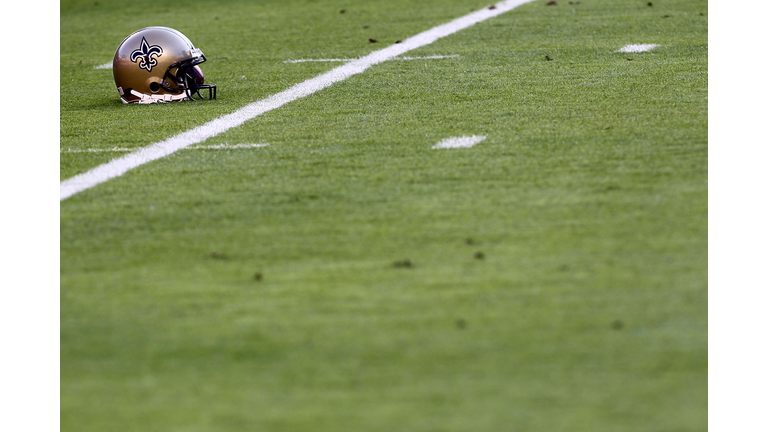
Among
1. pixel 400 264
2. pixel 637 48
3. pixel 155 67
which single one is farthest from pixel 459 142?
pixel 637 48

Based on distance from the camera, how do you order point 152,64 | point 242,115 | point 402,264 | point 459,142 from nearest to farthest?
point 402,264
point 459,142
point 242,115
point 152,64

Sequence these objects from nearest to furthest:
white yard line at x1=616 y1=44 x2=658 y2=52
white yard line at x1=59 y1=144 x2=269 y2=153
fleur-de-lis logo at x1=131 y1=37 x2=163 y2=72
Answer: white yard line at x1=59 y1=144 x2=269 y2=153
fleur-de-lis logo at x1=131 y1=37 x2=163 y2=72
white yard line at x1=616 y1=44 x2=658 y2=52

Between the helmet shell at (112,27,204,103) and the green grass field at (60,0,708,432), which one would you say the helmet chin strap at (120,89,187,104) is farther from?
the green grass field at (60,0,708,432)

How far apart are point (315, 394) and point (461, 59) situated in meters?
5.91

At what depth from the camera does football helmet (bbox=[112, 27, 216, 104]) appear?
693cm

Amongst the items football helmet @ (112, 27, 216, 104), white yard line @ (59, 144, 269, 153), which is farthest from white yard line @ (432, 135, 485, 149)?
football helmet @ (112, 27, 216, 104)

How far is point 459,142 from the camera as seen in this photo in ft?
17.2

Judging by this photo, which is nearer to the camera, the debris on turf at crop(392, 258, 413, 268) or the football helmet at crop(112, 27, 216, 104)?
the debris on turf at crop(392, 258, 413, 268)

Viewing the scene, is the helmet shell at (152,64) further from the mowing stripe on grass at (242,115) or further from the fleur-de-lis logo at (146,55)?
the mowing stripe on grass at (242,115)

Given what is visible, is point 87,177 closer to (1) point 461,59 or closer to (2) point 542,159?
(2) point 542,159

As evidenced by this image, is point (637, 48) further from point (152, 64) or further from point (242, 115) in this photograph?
point (152, 64)

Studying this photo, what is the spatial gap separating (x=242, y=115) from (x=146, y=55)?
1.01 m

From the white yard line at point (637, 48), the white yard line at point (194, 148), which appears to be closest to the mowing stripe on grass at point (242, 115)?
the white yard line at point (194, 148)

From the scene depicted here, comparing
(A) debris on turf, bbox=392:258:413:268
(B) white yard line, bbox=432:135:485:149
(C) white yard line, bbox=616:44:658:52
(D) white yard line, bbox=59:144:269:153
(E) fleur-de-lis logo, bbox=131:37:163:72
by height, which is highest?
(A) debris on turf, bbox=392:258:413:268
